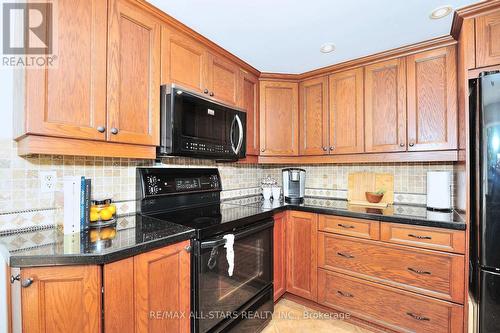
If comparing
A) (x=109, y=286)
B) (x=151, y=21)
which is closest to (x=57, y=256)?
(x=109, y=286)

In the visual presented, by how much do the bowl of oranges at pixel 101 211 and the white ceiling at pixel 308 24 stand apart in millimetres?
1211

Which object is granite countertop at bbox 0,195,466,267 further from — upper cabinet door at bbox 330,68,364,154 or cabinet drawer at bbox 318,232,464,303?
upper cabinet door at bbox 330,68,364,154

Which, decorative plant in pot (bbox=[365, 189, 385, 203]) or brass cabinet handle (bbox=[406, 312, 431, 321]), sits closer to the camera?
brass cabinet handle (bbox=[406, 312, 431, 321])

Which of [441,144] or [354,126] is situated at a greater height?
[354,126]

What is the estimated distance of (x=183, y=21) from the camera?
1579mm

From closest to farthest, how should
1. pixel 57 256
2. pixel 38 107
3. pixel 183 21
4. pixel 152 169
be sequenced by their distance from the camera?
pixel 57 256
pixel 38 107
pixel 183 21
pixel 152 169

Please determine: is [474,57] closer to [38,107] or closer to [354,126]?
[354,126]

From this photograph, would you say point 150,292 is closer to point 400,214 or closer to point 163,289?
point 163,289

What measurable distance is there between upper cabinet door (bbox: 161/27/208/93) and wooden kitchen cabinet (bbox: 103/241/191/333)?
106 centimetres

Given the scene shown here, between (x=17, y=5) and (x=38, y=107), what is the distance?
1.62 ft

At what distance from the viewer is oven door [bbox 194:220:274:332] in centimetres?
132

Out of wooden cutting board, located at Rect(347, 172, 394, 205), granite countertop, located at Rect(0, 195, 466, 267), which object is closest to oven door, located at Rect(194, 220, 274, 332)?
granite countertop, located at Rect(0, 195, 466, 267)

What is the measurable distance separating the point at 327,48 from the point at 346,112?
596mm

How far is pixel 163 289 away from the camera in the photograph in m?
1.17
